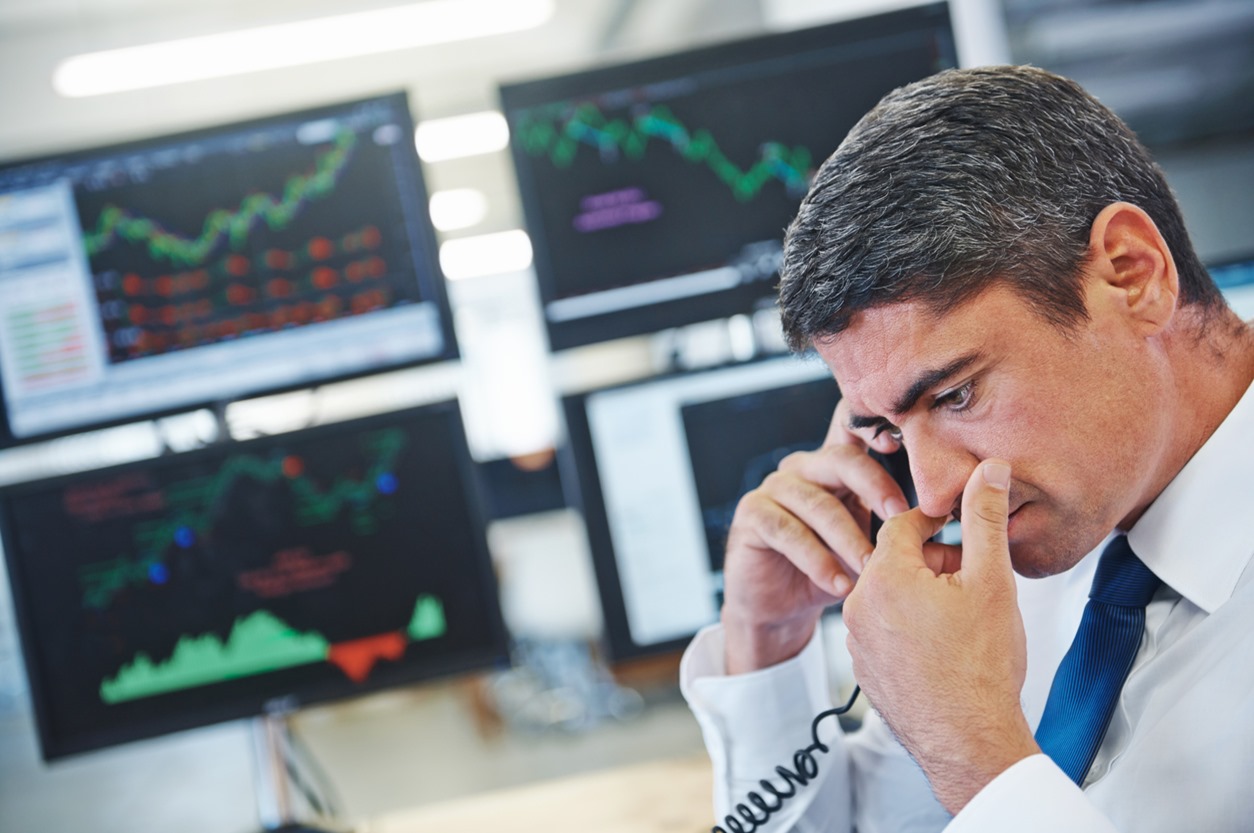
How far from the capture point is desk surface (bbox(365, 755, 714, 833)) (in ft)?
5.24

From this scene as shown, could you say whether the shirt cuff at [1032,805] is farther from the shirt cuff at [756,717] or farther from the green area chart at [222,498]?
the green area chart at [222,498]

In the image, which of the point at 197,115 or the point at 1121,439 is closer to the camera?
the point at 1121,439

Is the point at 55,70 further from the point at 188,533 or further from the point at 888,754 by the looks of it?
the point at 888,754

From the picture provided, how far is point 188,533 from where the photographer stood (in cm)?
171

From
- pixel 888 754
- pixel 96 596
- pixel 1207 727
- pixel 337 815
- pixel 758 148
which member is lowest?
pixel 337 815

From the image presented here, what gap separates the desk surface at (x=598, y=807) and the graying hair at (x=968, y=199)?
918mm

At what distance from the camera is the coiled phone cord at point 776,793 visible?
1307 mm

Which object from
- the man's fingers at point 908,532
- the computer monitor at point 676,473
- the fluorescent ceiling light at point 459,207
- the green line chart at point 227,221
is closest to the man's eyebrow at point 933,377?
the man's fingers at point 908,532

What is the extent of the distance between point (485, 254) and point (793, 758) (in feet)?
27.7

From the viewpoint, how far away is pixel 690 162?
5.83ft

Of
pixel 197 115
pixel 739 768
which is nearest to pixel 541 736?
pixel 739 768

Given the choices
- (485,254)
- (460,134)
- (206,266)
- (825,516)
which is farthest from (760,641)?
(485,254)

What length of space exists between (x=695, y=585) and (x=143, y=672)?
37.6 inches

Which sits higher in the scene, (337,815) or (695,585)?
(695,585)
